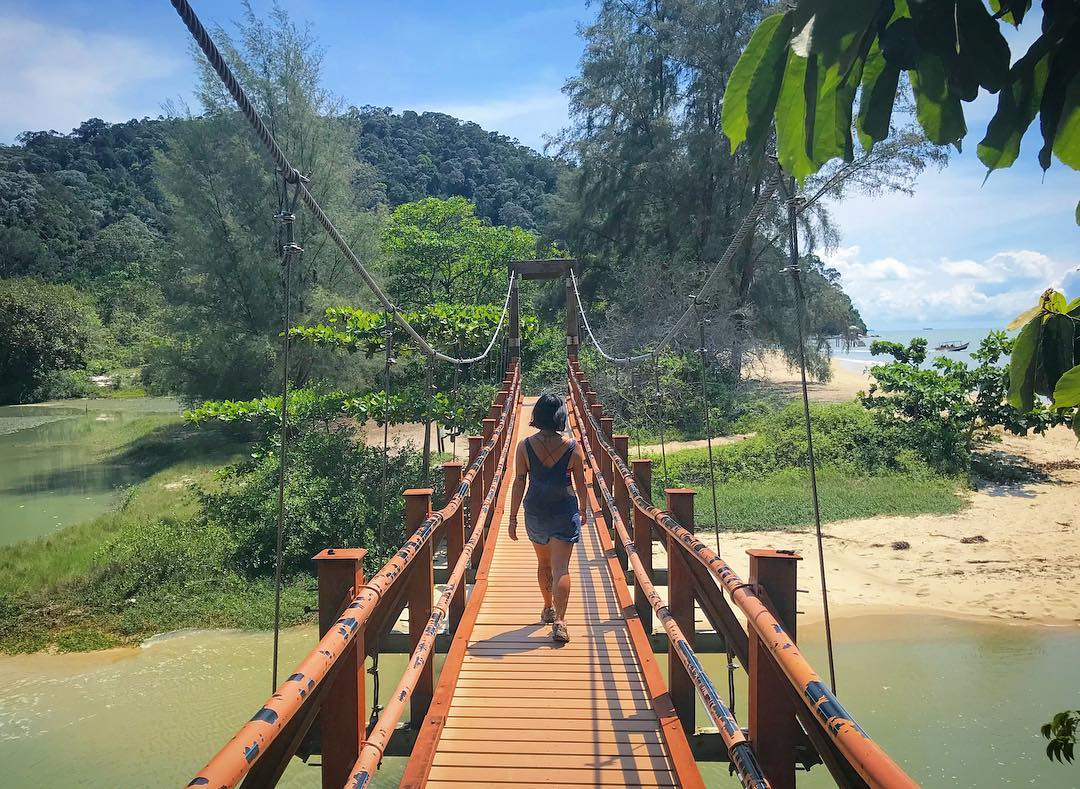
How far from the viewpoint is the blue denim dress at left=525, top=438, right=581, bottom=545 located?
311cm

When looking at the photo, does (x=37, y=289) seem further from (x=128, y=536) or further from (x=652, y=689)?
(x=652, y=689)

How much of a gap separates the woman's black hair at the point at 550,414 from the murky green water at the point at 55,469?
34.0 feet

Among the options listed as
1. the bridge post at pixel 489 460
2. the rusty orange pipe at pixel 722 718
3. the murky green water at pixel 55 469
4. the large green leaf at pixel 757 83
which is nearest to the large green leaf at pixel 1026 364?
the large green leaf at pixel 757 83

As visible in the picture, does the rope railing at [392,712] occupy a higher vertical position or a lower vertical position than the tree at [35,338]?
lower

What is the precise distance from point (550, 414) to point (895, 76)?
94.6 inches

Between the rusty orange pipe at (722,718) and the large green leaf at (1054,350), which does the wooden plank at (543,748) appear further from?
the large green leaf at (1054,350)

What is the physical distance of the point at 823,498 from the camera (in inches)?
393

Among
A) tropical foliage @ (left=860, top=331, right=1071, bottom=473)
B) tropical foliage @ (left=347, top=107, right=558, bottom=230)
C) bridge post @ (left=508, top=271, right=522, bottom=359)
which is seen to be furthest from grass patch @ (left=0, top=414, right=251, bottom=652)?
tropical foliage @ (left=347, top=107, right=558, bottom=230)

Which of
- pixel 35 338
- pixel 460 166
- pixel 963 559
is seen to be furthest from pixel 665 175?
pixel 460 166

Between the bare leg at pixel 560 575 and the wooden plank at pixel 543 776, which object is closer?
the wooden plank at pixel 543 776

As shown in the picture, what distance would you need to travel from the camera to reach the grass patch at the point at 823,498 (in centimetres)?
932

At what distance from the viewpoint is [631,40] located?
1673 centimetres

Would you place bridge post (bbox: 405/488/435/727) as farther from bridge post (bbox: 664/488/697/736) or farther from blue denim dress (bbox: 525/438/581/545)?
bridge post (bbox: 664/488/697/736)

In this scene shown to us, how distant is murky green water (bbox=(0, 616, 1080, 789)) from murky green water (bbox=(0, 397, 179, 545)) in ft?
17.1
